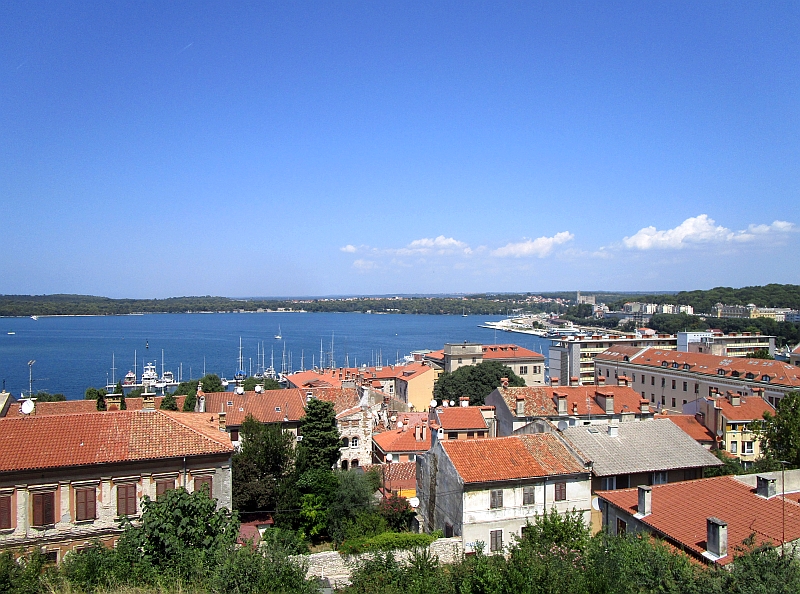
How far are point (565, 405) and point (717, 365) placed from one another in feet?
84.1

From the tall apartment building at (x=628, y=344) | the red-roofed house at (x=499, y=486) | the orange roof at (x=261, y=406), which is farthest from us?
the tall apartment building at (x=628, y=344)

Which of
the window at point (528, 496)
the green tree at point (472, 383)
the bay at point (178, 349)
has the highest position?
the window at point (528, 496)

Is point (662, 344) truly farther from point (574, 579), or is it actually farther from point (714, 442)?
point (574, 579)

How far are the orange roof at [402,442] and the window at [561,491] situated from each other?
11122 mm

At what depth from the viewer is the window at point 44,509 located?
15.9 meters

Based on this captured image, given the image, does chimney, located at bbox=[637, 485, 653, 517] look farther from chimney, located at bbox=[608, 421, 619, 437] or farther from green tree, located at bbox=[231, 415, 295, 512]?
green tree, located at bbox=[231, 415, 295, 512]

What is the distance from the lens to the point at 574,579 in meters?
10.4

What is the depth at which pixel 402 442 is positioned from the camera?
1202 inches

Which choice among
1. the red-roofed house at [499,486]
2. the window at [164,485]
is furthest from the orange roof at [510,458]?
A: the window at [164,485]

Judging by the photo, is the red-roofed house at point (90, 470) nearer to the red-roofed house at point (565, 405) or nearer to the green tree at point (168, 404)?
the red-roofed house at point (565, 405)

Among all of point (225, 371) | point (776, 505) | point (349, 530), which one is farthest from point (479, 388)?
point (225, 371)

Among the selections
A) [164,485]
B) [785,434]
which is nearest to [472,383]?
[785,434]

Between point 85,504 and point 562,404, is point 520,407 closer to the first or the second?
point 562,404

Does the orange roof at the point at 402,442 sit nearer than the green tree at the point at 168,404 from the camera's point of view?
Yes
